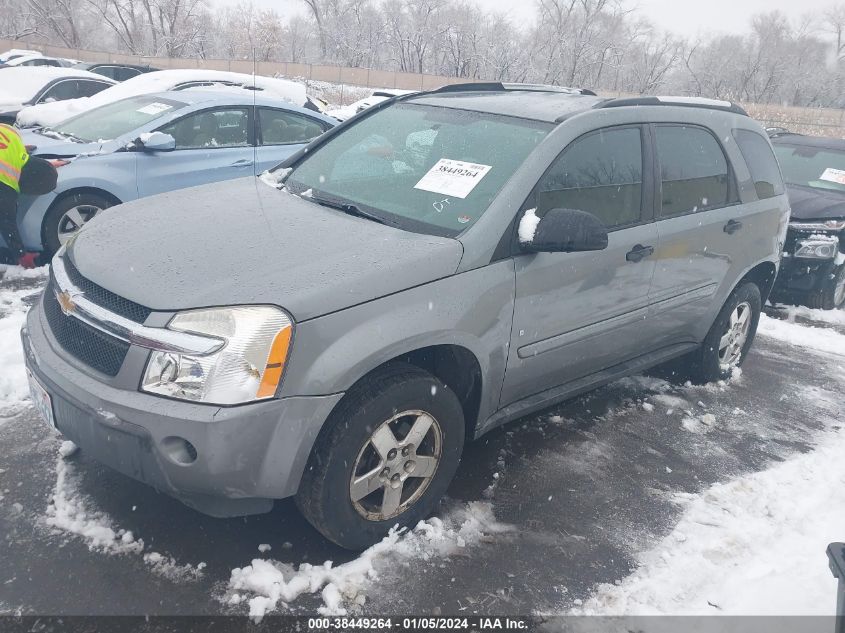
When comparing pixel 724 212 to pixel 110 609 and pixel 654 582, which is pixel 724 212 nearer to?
pixel 654 582

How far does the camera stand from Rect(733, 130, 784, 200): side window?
4.45m

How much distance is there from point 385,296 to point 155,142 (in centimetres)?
425

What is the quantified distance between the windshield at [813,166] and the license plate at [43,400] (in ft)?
24.7

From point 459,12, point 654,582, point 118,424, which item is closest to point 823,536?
point 654,582

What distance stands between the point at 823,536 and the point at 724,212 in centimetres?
194

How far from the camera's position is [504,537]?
9.85ft

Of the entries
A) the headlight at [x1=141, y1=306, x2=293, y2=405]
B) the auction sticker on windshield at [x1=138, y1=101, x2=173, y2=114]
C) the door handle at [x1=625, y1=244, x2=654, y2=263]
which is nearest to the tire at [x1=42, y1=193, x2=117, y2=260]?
the auction sticker on windshield at [x1=138, y1=101, x2=173, y2=114]

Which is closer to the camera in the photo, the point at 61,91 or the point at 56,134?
the point at 56,134

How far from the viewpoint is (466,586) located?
8.80 ft

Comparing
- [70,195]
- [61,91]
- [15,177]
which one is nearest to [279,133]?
Result: [70,195]

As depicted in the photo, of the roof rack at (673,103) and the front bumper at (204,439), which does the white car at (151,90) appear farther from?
the front bumper at (204,439)

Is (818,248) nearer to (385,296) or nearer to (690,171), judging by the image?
(690,171)

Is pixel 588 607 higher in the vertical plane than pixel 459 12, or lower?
lower

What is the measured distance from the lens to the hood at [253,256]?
2406 millimetres
